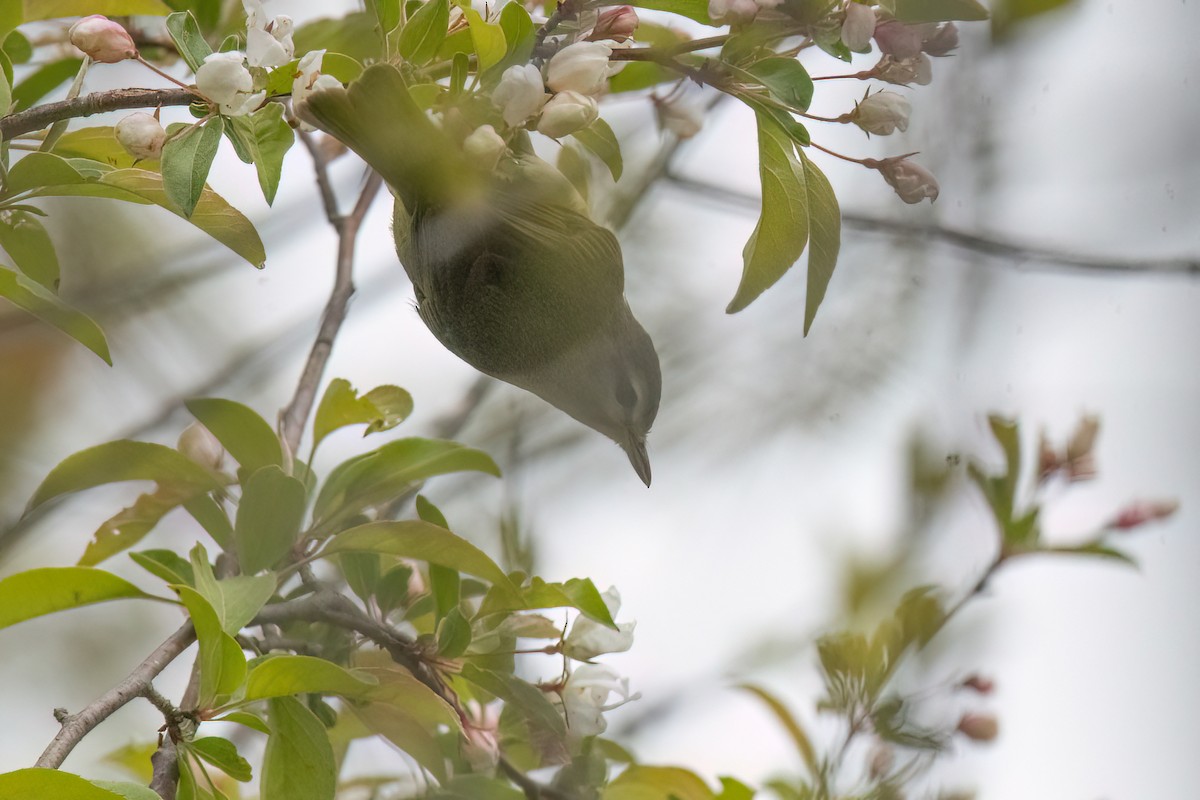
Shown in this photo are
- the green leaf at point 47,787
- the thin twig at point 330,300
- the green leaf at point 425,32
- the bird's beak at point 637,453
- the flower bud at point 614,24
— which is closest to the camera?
the green leaf at point 47,787

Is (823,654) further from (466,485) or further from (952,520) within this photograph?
(466,485)

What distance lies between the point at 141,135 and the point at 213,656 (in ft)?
1.21

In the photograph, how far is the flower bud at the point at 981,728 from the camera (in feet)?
3.01

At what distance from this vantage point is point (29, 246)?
0.86 meters

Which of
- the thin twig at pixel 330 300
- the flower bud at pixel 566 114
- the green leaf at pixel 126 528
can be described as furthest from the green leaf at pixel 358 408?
the flower bud at pixel 566 114

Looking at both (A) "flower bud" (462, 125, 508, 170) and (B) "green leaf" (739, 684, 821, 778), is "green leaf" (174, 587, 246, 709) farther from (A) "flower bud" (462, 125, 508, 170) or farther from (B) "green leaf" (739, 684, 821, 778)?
(B) "green leaf" (739, 684, 821, 778)

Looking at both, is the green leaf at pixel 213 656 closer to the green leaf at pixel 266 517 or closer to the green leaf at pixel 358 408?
the green leaf at pixel 266 517

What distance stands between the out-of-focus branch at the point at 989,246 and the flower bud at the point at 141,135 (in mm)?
449

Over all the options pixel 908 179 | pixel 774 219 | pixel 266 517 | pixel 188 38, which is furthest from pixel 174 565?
pixel 908 179

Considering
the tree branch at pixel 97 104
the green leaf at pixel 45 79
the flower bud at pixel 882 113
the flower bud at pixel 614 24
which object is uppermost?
the tree branch at pixel 97 104

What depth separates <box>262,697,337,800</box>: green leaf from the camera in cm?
77

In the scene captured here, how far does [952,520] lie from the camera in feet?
2.43

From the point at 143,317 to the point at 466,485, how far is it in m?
0.35

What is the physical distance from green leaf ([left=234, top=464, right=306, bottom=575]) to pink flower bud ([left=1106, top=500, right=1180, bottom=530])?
734 mm
